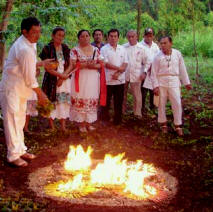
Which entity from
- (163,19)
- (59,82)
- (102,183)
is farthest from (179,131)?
(163,19)

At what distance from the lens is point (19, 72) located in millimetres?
5070

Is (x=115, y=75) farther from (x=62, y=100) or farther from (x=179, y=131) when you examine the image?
(x=179, y=131)

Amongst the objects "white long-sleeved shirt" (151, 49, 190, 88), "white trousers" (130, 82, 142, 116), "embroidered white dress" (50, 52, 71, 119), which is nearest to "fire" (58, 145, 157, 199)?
"embroidered white dress" (50, 52, 71, 119)

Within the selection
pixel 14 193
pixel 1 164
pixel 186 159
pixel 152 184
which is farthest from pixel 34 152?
pixel 186 159

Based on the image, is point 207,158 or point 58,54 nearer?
point 207,158

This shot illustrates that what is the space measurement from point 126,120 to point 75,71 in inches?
79.1

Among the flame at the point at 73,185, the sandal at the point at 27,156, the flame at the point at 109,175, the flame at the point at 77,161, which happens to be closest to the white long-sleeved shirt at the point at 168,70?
the flame at the point at 77,161

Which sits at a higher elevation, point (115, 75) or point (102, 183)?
point (115, 75)

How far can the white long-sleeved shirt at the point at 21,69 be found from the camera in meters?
4.88

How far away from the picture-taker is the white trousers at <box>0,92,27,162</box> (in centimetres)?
511

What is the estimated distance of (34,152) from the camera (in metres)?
6.03

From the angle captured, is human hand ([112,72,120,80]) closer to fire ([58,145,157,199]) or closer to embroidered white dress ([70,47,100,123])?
embroidered white dress ([70,47,100,123])

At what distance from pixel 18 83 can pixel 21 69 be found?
0.73ft

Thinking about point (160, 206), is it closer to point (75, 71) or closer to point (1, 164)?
point (1, 164)
